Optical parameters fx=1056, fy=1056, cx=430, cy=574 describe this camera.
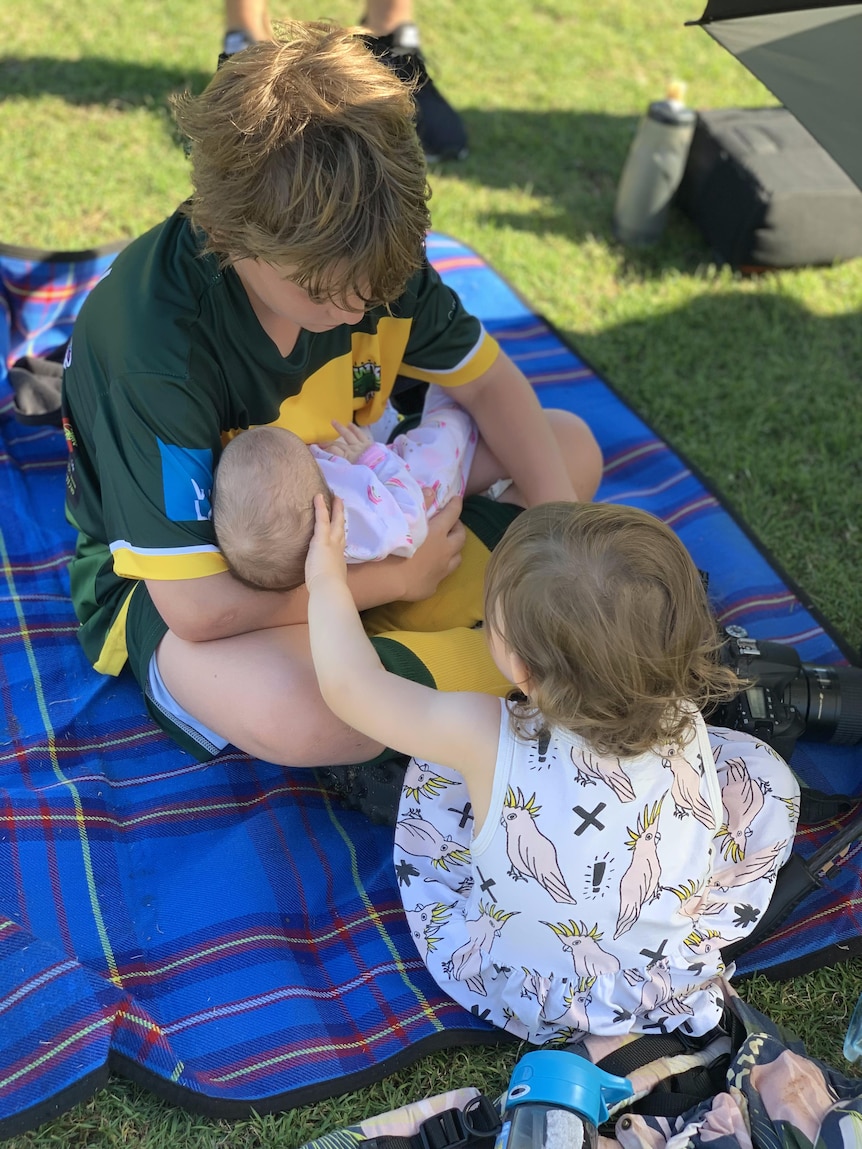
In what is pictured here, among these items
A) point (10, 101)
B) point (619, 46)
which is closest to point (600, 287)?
point (619, 46)

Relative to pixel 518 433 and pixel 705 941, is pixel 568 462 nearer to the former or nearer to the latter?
pixel 518 433

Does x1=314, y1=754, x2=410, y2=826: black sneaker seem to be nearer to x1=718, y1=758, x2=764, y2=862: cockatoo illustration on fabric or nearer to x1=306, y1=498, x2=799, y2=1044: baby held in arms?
x1=306, y1=498, x2=799, y2=1044: baby held in arms

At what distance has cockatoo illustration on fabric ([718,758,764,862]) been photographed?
1.95 m

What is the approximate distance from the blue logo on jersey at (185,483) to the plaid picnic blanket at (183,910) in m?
0.61

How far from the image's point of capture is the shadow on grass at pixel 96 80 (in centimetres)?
462

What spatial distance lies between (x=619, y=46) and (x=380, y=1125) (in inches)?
214

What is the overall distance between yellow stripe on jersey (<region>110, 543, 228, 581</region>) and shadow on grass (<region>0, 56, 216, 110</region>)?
3.36 meters

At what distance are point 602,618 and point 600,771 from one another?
11.4 inches

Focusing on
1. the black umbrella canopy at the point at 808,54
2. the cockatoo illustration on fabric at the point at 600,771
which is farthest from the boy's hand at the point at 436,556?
the black umbrella canopy at the point at 808,54

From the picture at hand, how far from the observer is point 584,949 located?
1.75 meters

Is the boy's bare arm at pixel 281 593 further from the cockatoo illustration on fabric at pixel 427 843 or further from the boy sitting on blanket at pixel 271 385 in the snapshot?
the cockatoo illustration on fabric at pixel 427 843

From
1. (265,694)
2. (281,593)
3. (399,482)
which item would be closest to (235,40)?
(399,482)

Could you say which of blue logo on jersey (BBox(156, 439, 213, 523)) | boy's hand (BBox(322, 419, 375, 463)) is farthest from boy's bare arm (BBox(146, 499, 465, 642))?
boy's hand (BBox(322, 419, 375, 463))

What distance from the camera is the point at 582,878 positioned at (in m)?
1.68
